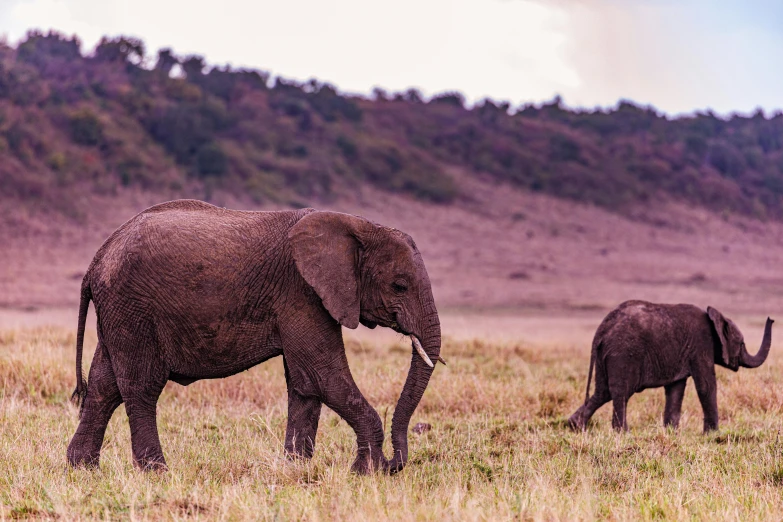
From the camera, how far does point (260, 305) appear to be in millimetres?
6703

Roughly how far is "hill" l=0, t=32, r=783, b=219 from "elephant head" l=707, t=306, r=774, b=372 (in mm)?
25989

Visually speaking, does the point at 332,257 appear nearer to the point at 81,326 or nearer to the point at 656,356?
the point at 81,326

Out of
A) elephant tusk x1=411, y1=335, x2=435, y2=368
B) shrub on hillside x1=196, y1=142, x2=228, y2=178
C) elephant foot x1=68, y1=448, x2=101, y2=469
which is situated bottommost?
elephant foot x1=68, y1=448, x2=101, y2=469

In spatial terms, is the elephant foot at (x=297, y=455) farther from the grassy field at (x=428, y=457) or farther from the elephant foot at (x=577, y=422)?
the elephant foot at (x=577, y=422)

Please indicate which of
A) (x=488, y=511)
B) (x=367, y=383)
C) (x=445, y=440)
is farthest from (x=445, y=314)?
(x=488, y=511)

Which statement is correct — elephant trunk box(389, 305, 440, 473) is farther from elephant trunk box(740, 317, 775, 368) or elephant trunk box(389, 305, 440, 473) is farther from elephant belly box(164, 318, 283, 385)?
elephant trunk box(740, 317, 775, 368)

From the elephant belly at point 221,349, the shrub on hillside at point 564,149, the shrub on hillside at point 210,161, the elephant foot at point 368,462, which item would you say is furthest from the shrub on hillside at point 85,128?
the elephant foot at point 368,462

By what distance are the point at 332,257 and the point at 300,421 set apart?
127 centimetres

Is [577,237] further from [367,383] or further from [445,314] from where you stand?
[367,383]

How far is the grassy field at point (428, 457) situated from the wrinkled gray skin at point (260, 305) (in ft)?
1.54

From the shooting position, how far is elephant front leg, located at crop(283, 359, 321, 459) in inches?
277

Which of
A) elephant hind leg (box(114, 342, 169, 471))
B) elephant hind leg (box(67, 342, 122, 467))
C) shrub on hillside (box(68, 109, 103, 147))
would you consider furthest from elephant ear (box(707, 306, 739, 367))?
shrub on hillside (box(68, 109, 103, 147))

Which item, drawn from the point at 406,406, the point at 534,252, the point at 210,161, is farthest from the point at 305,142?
the point at 406,406

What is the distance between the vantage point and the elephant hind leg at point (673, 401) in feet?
32.2
